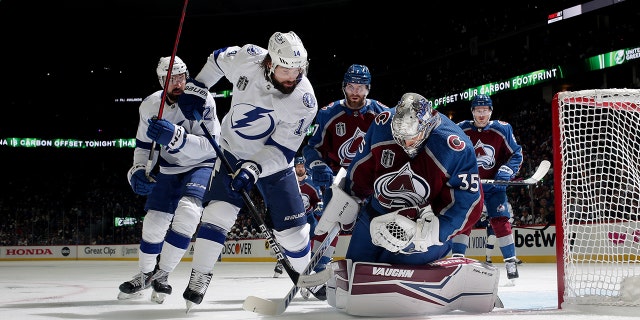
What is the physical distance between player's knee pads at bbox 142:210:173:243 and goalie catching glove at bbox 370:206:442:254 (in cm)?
170

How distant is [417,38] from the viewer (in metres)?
23.6

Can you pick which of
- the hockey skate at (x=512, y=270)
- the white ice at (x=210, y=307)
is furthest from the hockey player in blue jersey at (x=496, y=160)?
the white ice at (x=210, y=307)

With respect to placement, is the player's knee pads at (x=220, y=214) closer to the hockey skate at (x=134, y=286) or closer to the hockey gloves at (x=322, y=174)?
the hockey skate at (x=134, y=286)

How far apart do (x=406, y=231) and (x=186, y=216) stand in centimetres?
148

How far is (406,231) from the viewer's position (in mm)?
2889

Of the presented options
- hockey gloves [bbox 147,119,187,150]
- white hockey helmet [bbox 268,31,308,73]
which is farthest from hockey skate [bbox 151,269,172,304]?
white hockey helmet [bbox 268,31,308,73]

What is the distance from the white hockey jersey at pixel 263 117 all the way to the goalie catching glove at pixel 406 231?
31.2 inches

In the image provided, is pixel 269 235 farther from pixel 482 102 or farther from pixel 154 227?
pixel 482 102

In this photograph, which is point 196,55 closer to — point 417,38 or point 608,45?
point 417,38

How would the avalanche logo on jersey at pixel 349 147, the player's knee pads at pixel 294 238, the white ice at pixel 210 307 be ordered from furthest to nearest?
the avalanche logo on jersey at pixel 349 147, the player's knee pads at pixel 294 238, the white ice at pixel 210 307

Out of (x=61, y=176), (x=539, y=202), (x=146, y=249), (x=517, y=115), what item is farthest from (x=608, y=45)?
(x=61, y=176)

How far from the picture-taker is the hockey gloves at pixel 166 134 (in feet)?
12.3

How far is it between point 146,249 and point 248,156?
3.26ft

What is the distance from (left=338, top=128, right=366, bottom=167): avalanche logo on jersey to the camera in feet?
16.0
